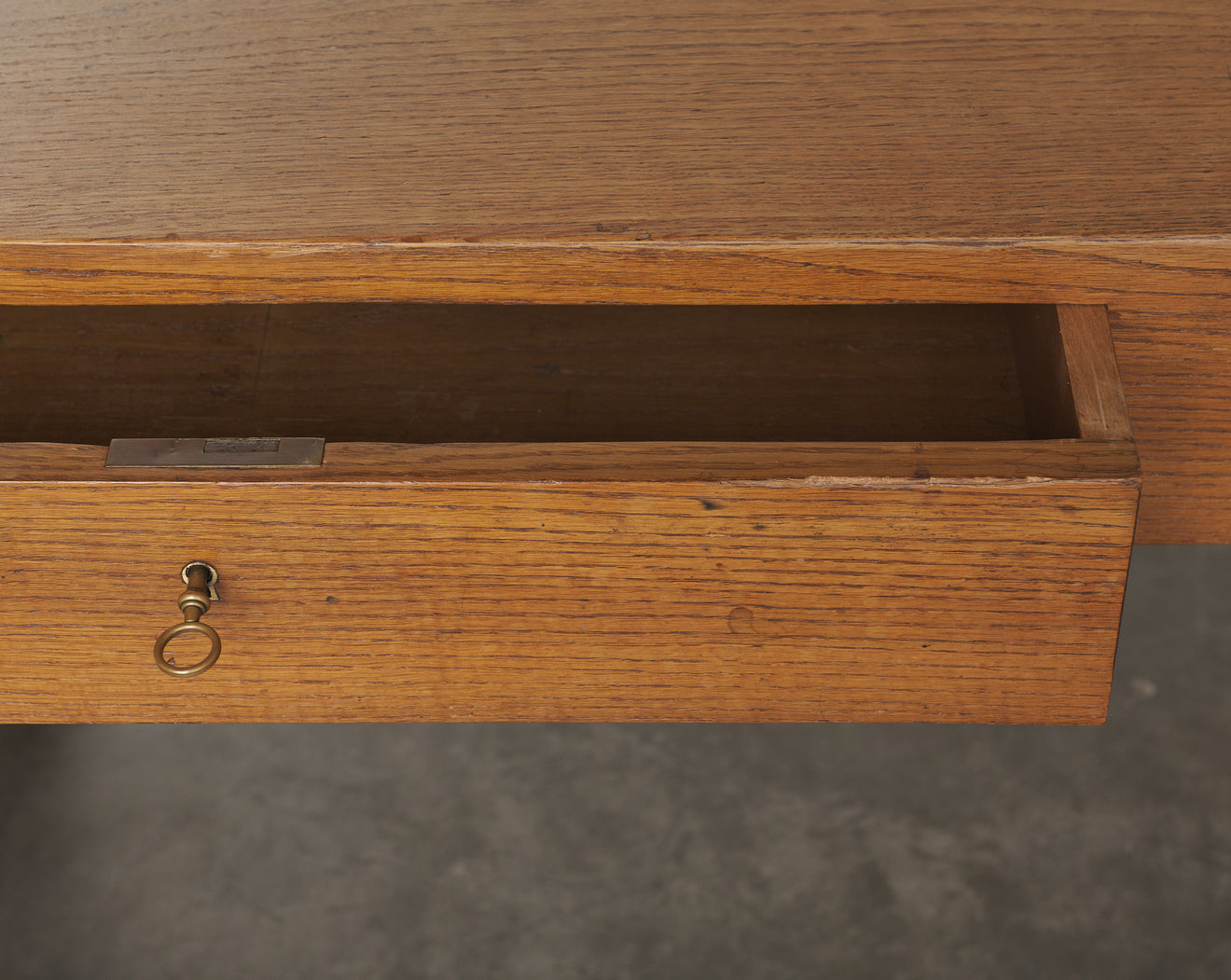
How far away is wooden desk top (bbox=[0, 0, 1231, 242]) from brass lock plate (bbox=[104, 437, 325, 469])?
91 mm

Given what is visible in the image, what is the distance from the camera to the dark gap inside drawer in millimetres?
731

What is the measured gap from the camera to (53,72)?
0.67 meters

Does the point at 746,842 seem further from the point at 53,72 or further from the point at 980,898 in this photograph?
the point at 53,72

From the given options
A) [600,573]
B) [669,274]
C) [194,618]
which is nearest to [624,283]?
[669,274]

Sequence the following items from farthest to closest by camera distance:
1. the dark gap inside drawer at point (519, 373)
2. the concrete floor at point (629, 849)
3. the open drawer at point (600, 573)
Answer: the concrete floor at point (629, 849), the dark gap inside drawer at point (519, 373), the open drawer at point (600, 573)

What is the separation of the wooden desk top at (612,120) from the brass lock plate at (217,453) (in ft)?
0.30

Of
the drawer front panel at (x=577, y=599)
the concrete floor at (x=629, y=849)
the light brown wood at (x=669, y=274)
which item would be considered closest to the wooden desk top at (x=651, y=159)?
the light brown wood at (x=669, y=274)

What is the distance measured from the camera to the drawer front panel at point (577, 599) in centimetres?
55

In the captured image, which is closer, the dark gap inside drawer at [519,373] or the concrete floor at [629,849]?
the dark gap inside drawer at [519,373]

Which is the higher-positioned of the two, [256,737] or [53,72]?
[53,72]

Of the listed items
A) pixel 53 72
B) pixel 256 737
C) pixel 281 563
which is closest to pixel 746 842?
pixel 256 737

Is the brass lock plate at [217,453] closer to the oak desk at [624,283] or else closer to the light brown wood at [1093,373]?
the oak desk at [624,283]

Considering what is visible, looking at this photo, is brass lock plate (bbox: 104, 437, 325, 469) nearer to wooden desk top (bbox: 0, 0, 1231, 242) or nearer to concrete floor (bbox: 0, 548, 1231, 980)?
wooden desk top (bbox: 0, 0, 1231, 242)

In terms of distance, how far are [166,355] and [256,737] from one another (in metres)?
0.41
